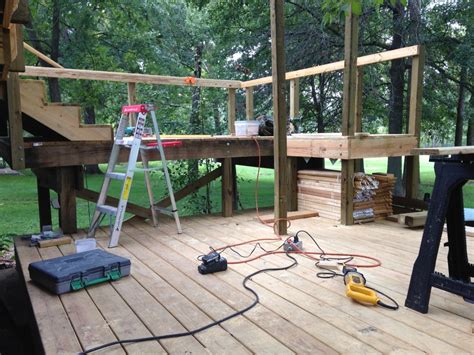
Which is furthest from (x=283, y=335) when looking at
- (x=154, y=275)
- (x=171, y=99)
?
(x=171, y=99)

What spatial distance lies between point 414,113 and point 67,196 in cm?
380

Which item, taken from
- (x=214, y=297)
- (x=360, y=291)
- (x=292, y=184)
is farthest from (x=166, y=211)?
(x=360, y=291)

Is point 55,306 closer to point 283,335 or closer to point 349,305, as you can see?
point 283,335

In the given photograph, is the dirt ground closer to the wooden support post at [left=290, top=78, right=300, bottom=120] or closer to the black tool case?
the black tool case

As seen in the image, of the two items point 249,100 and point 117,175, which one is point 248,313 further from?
point 249,100

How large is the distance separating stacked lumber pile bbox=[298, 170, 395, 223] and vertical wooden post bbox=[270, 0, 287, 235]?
936 millimetres

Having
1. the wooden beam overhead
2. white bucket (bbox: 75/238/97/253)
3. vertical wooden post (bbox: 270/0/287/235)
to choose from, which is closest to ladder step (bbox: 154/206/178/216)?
white bucket (bbox: 75/238/97/253)

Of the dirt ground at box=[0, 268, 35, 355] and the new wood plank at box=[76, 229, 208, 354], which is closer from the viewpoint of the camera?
the new wood plank at box=[76, 229, 208, 354]

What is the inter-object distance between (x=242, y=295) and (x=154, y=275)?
0.71m

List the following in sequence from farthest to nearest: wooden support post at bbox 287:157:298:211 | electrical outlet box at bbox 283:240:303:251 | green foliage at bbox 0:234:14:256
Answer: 1. wooden support post at bbox 287:157:298:211
2. green foliage at bbox 0:234:14:256
3. electrical outlet box at bbox 283:240:303:251

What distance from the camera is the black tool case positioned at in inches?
96.7

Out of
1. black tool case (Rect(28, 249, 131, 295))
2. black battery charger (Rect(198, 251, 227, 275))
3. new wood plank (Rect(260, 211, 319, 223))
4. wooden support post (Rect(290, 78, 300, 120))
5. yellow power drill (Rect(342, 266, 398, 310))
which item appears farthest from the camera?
wooden support post (Rect(290, 78, 300, 120))

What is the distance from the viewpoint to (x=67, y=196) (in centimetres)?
400

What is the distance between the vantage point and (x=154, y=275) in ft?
9.18
